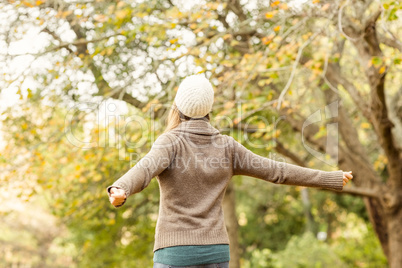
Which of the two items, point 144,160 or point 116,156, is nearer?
point 144,160

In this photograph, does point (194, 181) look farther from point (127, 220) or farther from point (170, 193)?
point (127, 220)

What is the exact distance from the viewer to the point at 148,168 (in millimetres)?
1784

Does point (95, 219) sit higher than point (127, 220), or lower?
higher

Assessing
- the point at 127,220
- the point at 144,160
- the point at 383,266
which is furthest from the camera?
the point at 383,266

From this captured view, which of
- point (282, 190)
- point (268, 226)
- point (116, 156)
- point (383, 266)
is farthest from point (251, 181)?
point (116, 156)

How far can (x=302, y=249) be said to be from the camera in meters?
9.32

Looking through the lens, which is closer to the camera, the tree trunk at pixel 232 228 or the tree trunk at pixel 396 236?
the tree trunk at pixel 396 236

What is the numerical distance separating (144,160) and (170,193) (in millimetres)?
220

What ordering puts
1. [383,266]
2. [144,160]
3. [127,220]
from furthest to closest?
[383,266] < [127,220] < [144,160]

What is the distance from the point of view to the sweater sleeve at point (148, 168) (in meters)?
1.66

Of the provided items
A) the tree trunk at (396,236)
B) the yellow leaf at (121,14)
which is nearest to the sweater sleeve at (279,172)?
the yellow leaf at (121,14)

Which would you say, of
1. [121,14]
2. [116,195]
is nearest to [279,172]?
[116,195]

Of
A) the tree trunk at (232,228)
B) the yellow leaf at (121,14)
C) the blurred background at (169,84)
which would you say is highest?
the yellow leaf at (121,14)

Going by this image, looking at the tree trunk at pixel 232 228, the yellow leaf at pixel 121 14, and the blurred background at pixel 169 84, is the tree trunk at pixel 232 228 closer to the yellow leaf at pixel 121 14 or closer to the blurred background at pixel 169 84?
the blurred background at pixel 169 84
